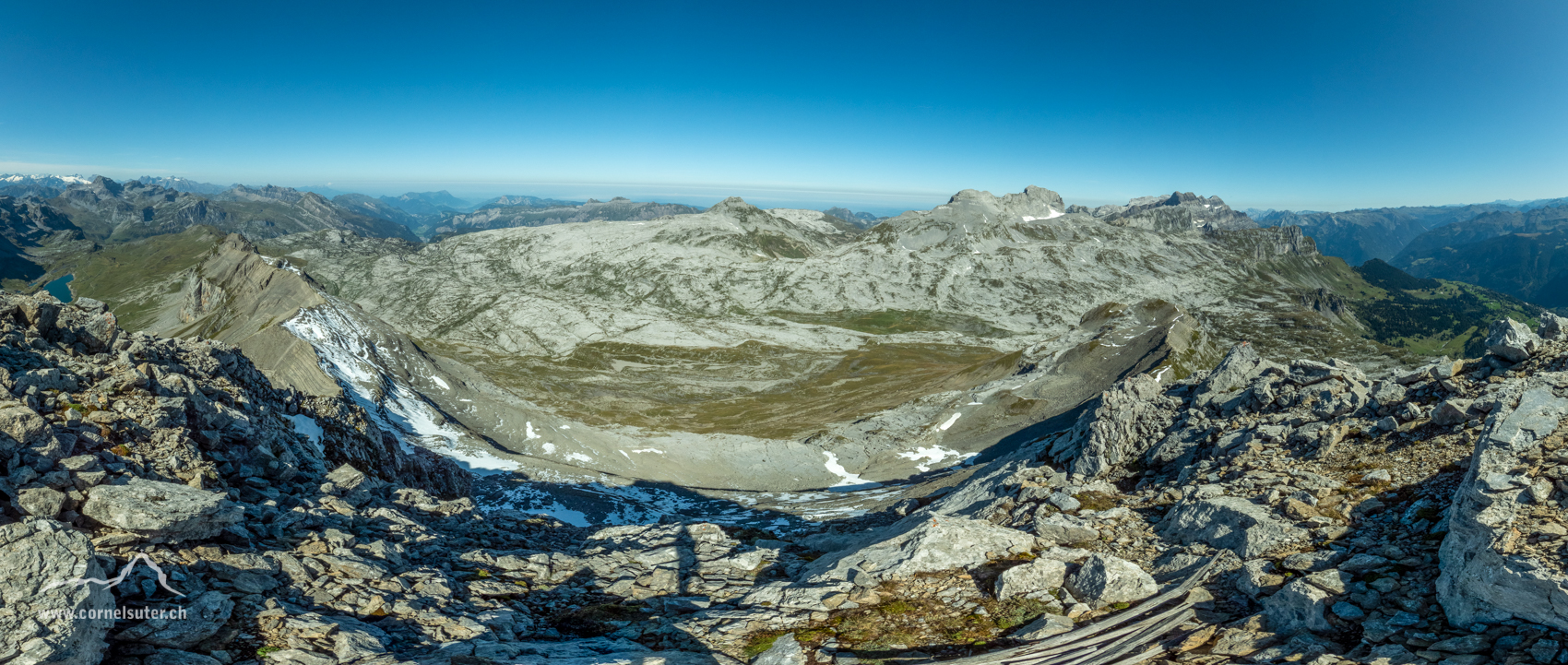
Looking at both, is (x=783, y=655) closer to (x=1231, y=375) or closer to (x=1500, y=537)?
(x=1500, y=537)

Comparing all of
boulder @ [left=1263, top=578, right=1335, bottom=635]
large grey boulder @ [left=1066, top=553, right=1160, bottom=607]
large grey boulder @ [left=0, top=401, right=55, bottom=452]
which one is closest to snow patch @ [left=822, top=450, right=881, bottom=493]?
large grey boulder @ [left=1066, top=553, right=1160, bottom=607]

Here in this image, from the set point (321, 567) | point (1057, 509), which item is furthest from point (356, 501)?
point (1057, 509)

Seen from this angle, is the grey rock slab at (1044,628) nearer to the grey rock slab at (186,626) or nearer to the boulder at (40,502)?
the grey rock slab at (186,626)

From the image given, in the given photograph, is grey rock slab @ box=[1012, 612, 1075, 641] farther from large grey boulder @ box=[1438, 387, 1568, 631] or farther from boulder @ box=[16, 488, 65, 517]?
boulder @ box=[16, 488, 65, 517]

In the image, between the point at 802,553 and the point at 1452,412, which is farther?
the point at 802,553

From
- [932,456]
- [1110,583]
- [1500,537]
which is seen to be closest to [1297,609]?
[1110,583]

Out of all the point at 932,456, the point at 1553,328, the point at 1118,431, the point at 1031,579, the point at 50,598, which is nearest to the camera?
the point at 50,598
